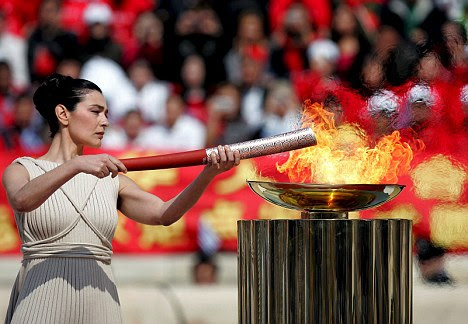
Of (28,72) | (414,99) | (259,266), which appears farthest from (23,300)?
(28,72)

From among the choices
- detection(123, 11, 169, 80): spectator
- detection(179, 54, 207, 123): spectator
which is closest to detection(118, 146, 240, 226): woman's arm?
detection(179, 54, 207, 123): spectator

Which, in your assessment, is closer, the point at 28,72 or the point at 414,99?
the point at 414,99

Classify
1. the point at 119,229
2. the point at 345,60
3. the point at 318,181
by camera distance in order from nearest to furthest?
1. the point at 318,181
2. the point at 119,229
3. the point at 345,60

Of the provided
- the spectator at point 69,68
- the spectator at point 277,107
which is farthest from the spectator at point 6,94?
the spectator at point 277,107

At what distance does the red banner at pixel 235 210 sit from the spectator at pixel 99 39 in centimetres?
148

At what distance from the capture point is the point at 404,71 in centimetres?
539

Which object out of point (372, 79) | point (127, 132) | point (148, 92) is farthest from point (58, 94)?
point (148, 92)

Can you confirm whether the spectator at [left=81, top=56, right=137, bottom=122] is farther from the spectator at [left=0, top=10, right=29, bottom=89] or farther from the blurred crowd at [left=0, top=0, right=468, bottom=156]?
the spectator at [left=0, top=10, right=29, bottom=89]

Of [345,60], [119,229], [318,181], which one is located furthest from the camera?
[345,60]

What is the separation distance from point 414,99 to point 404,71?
0.26 meters

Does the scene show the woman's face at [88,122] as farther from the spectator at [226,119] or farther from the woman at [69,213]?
the spectator at [226,119]

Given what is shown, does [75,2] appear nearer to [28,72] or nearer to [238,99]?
[28,72]

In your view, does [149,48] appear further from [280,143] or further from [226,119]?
[280,143]

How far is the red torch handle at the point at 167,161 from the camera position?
3400 mm
